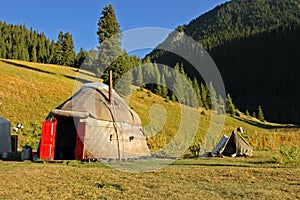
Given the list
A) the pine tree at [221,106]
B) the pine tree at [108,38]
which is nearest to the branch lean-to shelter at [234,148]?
the pine tree at [108,38]

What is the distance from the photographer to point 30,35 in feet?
363

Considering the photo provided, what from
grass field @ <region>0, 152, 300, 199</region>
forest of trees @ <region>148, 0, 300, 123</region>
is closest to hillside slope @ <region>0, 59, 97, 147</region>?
grass field @ <region>0, 152, 300, 199</region>

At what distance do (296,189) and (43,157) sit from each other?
33.8 ft

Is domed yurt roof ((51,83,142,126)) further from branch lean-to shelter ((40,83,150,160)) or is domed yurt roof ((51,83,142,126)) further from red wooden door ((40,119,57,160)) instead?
red wooden door ((40,119,57,160))

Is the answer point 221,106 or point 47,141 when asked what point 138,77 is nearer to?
point 221,106

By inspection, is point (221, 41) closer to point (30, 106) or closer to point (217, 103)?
point (217, 103)

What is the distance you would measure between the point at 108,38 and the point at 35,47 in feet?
199

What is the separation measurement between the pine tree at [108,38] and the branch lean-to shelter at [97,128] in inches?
1085

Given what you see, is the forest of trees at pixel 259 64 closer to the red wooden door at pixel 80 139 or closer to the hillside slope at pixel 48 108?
the hillside slope at pixel 48 108

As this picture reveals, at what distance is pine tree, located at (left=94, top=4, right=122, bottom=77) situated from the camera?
4432cm

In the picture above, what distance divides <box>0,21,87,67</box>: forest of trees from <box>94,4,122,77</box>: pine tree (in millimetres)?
33565

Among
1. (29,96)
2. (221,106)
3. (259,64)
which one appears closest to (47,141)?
(29,96)

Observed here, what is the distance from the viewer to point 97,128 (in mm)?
15000

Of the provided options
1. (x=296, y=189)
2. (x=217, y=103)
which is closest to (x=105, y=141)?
(x=296, y=189)
